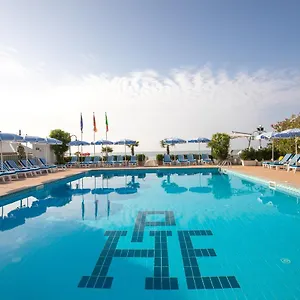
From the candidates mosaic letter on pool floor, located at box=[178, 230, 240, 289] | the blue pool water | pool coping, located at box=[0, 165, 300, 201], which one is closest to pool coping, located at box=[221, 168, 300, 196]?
pool coping, located at box=[0, 165, 300, 201]

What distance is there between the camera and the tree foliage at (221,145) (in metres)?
18.6

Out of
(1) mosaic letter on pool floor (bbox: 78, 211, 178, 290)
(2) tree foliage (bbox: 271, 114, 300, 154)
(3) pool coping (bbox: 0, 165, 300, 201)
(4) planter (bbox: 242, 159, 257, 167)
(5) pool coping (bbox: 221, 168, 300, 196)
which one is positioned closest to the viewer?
(1) mosaic letter on pool floor (bbox: 78, 211, 178, 290)

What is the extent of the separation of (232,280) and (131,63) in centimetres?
1159

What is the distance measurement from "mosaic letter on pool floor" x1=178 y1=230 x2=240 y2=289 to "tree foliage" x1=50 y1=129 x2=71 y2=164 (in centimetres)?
1693

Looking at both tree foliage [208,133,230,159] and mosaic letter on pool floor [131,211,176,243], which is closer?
mosaic letter on pool floor [131,211,176,243]

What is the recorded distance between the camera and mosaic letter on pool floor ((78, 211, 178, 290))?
3.11 m

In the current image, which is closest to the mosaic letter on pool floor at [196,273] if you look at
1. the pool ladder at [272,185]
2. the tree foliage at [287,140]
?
the pool ladder at [272,185]

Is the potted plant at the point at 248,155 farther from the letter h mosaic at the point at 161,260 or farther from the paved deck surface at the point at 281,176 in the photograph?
the letter h mosaic at the point at 161,260

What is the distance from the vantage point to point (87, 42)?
1115cm

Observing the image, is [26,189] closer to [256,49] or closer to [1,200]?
[1,200]

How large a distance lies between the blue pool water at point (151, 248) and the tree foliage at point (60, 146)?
12138 millimetres

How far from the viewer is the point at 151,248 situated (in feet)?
13.8

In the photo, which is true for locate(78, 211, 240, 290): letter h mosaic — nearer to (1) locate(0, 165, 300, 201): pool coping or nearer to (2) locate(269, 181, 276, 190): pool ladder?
(1) locate(0, 165, 300, 201): pool coping

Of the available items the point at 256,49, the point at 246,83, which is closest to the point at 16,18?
the point at 256,49
